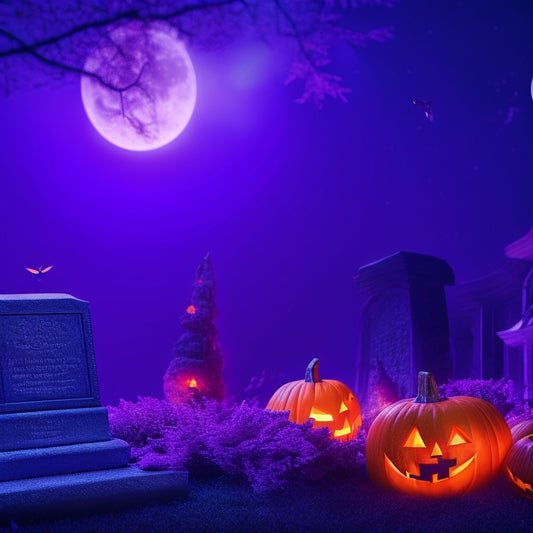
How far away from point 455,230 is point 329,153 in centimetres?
308

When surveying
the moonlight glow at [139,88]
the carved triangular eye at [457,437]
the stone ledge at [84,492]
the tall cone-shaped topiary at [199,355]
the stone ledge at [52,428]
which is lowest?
the tall cone-shaped topiary at [199,355]

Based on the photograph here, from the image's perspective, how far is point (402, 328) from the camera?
8.29 m

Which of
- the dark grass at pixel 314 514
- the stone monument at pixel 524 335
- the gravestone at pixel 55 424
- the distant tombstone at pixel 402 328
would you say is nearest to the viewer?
the dark grass at pixel 314 514

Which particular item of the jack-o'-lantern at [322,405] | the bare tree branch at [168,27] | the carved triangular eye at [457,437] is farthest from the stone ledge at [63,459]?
the bare tree branch at [168,27]

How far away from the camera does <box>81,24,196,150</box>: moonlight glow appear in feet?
31.0

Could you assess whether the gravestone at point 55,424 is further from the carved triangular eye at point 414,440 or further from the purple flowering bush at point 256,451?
the carved triangular eye at point 414,440

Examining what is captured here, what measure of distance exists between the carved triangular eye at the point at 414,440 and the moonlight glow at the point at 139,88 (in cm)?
692

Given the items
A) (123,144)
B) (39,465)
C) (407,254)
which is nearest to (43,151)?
(123,144)

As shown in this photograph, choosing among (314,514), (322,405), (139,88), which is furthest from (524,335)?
(139,88)

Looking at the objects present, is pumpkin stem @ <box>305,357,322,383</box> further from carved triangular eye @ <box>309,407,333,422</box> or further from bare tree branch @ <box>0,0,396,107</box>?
bare tree branch @ <box>0,0,396,107</box>

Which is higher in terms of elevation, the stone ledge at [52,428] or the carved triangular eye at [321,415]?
the stone ledge at [52,428]

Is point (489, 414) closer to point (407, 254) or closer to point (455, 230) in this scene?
point (407, 254)

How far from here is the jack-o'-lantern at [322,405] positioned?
215 inches

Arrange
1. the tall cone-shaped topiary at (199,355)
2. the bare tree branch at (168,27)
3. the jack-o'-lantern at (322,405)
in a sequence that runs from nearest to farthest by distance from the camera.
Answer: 1. the jack-o'-lantern at (322,405)
2. the bare tree branch at (168,27)
3. the tall cone-shaped topiary at (199,355)
